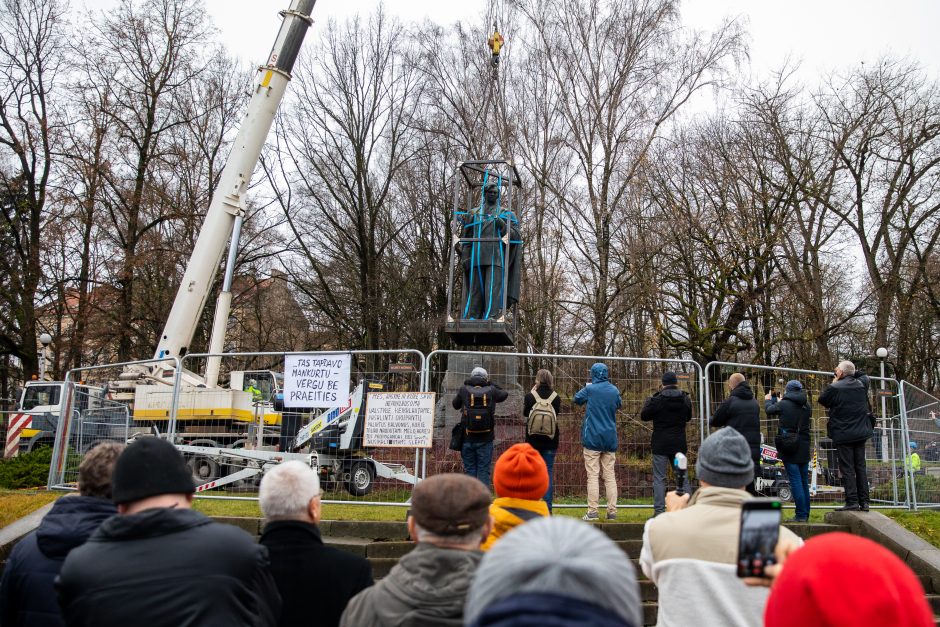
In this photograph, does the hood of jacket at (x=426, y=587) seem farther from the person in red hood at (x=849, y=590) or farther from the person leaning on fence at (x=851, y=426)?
the person leaning on fence at (x=851, y=426)

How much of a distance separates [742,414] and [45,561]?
7.03 meters

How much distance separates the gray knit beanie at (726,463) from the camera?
3107 millimetres

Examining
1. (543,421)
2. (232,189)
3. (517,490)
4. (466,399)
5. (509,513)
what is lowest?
(509,513)

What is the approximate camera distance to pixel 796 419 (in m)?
9.00

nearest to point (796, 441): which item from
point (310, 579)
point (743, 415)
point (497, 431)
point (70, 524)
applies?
point (743, 415)

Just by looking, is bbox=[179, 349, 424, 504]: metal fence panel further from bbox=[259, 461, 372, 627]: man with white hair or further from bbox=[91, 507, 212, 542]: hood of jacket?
bbox=[91, 507, 212, 542]: hood of jacket

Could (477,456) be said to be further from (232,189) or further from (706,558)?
(232,189)

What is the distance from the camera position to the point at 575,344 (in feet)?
88.2

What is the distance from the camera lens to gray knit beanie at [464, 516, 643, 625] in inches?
56.5

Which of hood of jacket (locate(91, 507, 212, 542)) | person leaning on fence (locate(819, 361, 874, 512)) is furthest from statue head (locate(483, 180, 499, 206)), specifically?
hood of jacket (locate(91, 507, 212, 542))

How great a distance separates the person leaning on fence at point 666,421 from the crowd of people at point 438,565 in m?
5.13

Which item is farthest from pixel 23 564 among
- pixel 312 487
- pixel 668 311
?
pixel 668 311

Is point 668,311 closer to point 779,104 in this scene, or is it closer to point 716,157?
point 716,157

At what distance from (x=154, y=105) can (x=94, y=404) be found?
17.8m
